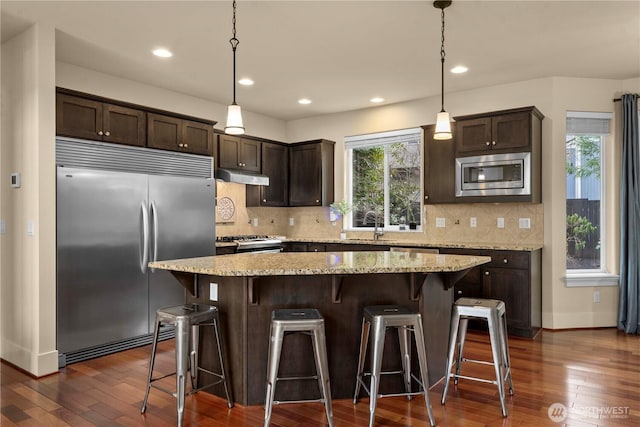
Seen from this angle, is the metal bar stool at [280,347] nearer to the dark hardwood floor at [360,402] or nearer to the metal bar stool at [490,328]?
the dark hardwood floor at [360,402]

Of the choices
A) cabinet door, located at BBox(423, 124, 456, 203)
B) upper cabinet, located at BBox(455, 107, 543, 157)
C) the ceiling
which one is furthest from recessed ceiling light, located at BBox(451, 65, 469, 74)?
cabinet door, located at BBox(423, 124, 456, 203)

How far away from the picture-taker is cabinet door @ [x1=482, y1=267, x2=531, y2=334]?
448cm

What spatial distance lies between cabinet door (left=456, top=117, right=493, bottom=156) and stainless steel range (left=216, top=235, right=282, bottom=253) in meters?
2.58

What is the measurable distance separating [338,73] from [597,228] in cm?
338

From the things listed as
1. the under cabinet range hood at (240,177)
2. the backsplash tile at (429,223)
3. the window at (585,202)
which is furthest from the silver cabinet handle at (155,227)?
the window at (585,202)

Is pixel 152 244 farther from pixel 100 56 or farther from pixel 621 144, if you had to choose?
pixel 621 144

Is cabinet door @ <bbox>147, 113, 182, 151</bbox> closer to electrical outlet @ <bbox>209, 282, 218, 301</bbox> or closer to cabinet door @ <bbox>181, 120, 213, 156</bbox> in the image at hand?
cabinet door @ <bbox>181, 120, 213, 156</bbox>

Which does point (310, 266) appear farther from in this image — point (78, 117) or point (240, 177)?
point (240, 177)

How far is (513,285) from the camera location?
4555mm

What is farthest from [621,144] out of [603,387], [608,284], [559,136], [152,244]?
[152,244]

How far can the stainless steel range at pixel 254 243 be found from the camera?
5434 mm

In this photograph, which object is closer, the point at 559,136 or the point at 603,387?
the point at 603,387

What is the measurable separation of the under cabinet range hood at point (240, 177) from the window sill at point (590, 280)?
378 centimetres

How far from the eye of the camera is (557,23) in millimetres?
3547
